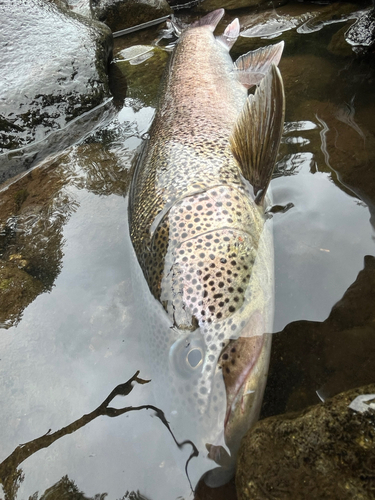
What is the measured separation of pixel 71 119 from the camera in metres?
4.62

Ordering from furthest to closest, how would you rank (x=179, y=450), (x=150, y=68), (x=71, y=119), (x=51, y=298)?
(x=150, y=68), (x=71, y=119), (x=51, y=298), (x=179, y=450)

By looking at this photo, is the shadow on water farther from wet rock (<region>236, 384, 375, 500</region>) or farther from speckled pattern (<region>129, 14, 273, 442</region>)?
wet rock (<region>236, 384, 375, 500</region>)

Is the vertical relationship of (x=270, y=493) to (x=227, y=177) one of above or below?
below

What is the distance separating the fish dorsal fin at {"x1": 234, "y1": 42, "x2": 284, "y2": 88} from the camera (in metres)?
4.40

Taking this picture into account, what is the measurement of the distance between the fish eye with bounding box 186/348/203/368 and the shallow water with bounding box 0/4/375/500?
0.38 metres

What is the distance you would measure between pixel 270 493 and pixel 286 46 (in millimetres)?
5935

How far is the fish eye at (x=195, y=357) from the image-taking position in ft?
6.40

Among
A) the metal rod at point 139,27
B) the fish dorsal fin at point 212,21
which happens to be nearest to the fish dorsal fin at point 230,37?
the fish dorsal fin at point 212,21

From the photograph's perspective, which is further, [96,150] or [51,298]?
[96,150]

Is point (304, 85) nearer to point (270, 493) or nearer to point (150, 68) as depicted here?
point (150, 68)

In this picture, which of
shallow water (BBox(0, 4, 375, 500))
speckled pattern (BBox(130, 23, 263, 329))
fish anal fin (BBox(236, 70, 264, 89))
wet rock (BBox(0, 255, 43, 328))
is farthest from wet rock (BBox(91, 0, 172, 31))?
wet rock (BBox(0, 255, 43, 328))

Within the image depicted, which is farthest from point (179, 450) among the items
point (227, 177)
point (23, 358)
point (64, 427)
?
point (227, 177)

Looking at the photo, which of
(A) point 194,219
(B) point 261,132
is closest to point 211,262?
(A) point 194,219

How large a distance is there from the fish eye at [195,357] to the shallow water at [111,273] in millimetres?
378
